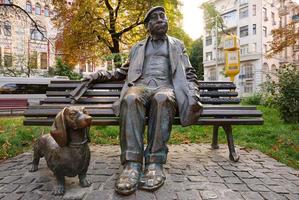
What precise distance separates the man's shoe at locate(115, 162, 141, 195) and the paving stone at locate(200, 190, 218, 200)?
63cm

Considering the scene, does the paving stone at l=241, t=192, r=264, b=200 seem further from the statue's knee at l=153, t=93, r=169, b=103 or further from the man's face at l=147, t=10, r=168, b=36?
the man's face at l=147, t=10, r=168, b=36

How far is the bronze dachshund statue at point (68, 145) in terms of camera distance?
2.88 meters

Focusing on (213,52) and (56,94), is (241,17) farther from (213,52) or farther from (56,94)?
(56,94)

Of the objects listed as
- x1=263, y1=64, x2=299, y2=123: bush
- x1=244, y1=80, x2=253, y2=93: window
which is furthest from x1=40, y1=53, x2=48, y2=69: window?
x1=263, y1=64, x2=299, y2=123: bush

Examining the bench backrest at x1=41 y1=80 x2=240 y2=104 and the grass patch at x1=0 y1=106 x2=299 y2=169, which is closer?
the bench backrest at x1=41 y1=80 x2=240 y2=104

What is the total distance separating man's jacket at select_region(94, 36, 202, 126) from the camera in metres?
3.59

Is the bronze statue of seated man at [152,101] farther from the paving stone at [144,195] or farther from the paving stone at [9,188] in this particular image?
the paving stone at [9,188]

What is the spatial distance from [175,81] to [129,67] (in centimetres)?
70

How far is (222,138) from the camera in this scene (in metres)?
6.40

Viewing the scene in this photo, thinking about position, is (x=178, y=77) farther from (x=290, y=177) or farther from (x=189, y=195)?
(x=290, y=177)

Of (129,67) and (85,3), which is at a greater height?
(85,3)

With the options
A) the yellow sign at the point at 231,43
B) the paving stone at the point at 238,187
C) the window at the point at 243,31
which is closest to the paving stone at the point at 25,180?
the paving stone at the point at 238,187

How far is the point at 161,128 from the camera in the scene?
3271 millimetres

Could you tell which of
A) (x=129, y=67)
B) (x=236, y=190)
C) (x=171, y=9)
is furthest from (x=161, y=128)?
(x=171, y=9)
